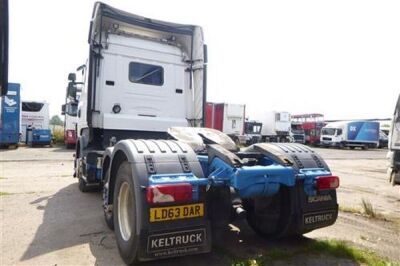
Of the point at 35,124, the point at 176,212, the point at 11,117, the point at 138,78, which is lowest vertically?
the point at 176,212

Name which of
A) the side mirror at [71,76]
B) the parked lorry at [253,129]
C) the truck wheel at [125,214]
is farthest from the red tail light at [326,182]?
the parked lorry at [253,129]

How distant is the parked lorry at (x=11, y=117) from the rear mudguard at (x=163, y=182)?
1943cm

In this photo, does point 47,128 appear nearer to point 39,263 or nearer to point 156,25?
point 156,25

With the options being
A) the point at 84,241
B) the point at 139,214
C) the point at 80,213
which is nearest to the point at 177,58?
the point at 80,213

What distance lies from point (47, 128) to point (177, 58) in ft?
67.1

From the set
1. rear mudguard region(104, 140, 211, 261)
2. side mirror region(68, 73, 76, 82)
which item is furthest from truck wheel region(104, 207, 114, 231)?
side mirror region(68, 73, 76, 82)

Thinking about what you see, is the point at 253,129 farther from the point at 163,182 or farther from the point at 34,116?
the point at 163,182

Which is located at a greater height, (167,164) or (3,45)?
(3,45)

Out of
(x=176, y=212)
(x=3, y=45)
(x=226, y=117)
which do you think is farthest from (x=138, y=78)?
(x=226, y=117)

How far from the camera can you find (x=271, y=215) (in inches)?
175

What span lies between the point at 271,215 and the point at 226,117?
92.4 feet

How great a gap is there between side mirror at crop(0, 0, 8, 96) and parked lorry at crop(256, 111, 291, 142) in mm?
36121

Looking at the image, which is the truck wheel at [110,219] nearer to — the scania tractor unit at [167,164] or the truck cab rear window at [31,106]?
the scania tractor unit at [167,164]

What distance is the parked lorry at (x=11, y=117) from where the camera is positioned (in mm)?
20453
